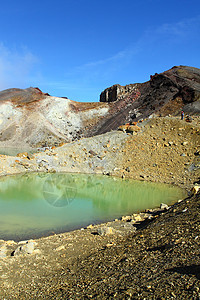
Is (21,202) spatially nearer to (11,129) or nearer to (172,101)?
(172,101)

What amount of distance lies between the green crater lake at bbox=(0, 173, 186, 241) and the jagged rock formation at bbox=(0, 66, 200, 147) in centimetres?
2134

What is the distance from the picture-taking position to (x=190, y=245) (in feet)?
20.1

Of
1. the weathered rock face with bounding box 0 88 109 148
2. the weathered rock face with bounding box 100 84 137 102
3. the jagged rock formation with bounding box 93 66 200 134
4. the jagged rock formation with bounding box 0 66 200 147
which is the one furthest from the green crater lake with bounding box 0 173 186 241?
the weathered rock face with bounding box 100 84 137 102

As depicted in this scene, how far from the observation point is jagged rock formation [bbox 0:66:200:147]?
1679 inches

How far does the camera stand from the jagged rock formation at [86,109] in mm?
42656

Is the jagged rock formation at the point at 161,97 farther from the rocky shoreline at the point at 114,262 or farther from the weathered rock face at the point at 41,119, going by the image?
the rocky shoreline at the point at 114,262

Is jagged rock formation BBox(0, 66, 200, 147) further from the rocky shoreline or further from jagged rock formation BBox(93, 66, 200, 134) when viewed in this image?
the rocky shoreline

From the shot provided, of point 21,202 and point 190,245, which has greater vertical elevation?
point 190,245

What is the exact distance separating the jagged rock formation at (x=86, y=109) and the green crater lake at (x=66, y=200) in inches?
840

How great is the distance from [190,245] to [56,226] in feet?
21.8

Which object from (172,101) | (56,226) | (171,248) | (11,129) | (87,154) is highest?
(172,101)

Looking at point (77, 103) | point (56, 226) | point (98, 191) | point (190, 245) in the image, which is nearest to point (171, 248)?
point (190, 245)

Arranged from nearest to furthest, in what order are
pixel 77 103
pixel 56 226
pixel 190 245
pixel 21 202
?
pixel 190 245 < pixel 56 226 < pixel 21 202 < pixel 77 103

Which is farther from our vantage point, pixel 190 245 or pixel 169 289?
pixel 190 245
